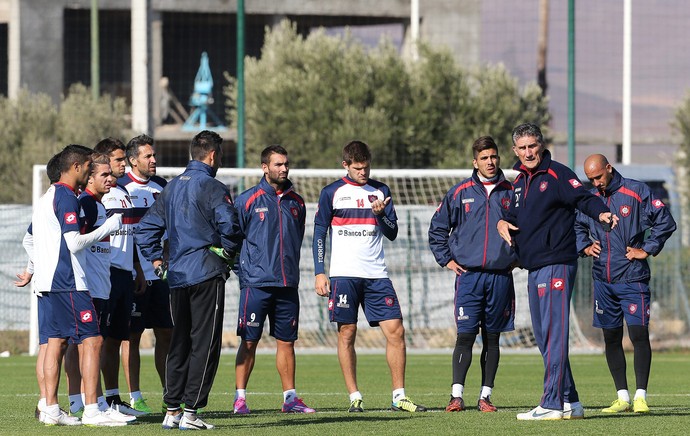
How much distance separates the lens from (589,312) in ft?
73.9

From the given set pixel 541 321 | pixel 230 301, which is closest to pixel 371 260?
pixel 541 321

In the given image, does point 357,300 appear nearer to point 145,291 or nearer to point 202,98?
point 145,291

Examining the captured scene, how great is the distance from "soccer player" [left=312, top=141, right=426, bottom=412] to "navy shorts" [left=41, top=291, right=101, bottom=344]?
2.18 m

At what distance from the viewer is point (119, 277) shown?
10.9 meters

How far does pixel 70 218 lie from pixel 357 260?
9.00ft

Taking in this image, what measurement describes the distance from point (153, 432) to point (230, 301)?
43.5 feet

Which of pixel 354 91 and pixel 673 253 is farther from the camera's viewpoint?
pixel 354 91

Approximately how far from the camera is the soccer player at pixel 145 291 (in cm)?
1138

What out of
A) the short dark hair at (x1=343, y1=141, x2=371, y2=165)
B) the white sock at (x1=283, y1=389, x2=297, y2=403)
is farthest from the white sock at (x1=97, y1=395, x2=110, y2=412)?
the short dark hair at (x1=343, y1=141, x2=371, y2=165)

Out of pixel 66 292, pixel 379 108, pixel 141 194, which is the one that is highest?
pixel 379 108

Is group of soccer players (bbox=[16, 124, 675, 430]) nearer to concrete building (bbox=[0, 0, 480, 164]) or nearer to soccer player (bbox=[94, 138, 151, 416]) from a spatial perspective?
soccer player (bbox=[94, 138, 151, 416])

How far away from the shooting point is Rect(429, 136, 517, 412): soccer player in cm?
1111

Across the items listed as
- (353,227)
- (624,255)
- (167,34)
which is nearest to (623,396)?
(624,255)

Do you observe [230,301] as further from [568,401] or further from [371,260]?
[568,401]
